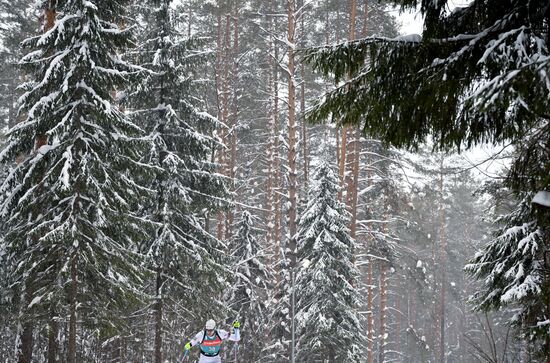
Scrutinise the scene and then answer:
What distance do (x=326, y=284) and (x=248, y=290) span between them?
5.43 m

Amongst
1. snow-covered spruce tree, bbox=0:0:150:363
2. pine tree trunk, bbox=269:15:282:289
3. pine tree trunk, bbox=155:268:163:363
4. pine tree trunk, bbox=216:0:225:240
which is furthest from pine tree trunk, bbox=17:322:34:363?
pine tree trunk, bbox=216:0:225:240

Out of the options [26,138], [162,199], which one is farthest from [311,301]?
[26,138]

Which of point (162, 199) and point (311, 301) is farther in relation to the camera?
point (311, 301)

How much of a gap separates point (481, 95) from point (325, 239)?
15.4 metres

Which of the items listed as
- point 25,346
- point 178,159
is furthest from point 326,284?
point 25,346

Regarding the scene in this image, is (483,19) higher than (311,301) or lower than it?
higher

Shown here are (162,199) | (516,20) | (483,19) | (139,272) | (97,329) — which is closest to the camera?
(516,20)

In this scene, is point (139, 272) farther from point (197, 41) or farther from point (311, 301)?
point (311, 301)

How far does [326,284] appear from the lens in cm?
1823

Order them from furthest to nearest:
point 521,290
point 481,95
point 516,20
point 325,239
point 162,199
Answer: point 325,239 → point 162,199 → point 521,290 → point 516,20 → point 481,95

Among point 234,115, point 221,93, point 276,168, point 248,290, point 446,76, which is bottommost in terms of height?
point 248,290

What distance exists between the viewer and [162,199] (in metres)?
14.5

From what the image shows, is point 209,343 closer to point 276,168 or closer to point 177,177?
point 177,177

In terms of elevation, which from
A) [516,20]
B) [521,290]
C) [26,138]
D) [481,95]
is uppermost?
[516,20]
